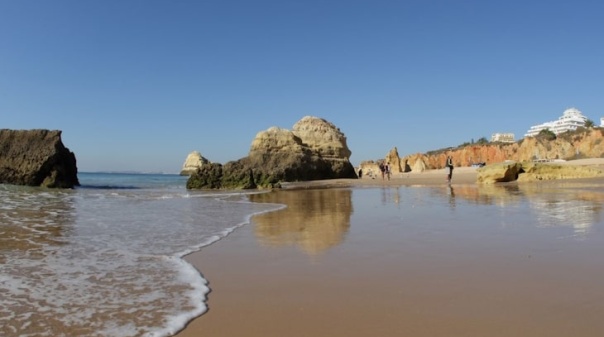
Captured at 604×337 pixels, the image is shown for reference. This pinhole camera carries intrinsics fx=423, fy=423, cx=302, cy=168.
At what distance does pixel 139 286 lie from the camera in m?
4.18

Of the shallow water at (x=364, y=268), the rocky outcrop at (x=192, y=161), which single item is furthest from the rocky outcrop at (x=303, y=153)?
the rocky outcrop at (x=192, y=161)

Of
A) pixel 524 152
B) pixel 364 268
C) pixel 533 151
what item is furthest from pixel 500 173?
pixel 524 152

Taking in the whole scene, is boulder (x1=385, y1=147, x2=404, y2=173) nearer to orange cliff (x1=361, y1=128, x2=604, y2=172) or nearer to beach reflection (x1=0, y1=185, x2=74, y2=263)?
orange cliff (x1=361, y1=128, x2=604, y2=172)

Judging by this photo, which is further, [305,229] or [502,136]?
[502,136]

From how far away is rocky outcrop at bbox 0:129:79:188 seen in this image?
88.1ft

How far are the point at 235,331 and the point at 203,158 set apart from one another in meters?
100.0

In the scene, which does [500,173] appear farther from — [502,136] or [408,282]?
[502,136]

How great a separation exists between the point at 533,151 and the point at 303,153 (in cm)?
3205

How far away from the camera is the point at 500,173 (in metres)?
20.4

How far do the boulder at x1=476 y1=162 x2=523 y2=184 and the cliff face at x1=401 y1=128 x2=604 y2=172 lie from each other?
33.9m

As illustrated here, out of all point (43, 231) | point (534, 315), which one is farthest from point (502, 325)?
point (43, 231)

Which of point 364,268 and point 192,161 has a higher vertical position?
point 192,161

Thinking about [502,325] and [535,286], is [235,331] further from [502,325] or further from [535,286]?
[535,286]

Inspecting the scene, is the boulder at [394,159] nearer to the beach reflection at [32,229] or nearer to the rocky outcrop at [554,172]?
the rocky outcrop at [554,172]
